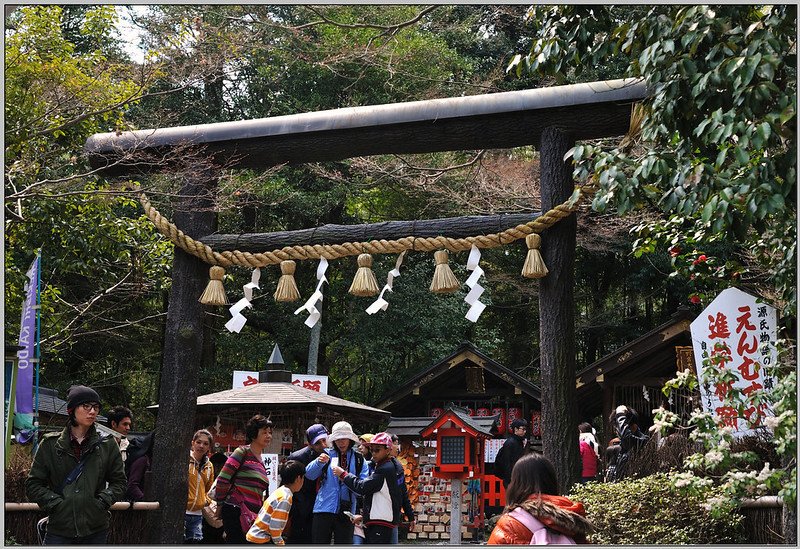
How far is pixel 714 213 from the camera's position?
15.3 feet

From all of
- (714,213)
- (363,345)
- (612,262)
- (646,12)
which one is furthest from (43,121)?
(612,262)

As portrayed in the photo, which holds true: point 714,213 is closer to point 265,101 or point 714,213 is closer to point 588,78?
point 588,78

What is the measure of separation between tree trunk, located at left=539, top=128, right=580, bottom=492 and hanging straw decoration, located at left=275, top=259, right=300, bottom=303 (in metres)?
2.16

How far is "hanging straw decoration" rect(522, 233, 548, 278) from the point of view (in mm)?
6836

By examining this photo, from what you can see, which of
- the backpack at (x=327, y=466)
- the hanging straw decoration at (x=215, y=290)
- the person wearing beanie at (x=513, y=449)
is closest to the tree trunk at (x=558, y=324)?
the backpack at (x=327, y=466)

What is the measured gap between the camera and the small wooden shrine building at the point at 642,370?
558 inches

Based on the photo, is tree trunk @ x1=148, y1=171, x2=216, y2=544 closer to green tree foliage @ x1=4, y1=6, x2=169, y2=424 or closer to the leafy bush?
green tree foliage @ x1=4, y1=6, x2=169, y2=424

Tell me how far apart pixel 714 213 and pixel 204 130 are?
192 inches

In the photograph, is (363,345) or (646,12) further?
(363,345)

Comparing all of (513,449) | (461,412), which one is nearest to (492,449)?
(461,412)

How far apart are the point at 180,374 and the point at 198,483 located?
1.02 m

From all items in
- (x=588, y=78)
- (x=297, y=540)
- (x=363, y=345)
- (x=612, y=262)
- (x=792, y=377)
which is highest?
(x=588, y=78)

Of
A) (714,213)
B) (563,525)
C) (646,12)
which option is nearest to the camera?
(563,525)

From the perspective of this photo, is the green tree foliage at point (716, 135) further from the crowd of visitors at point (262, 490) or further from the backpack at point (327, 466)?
the backpack at point (327, 466)
